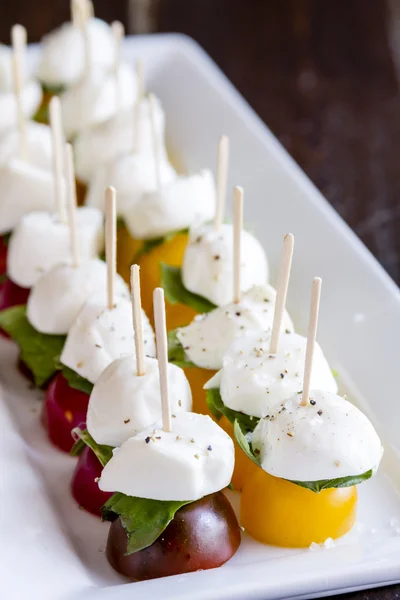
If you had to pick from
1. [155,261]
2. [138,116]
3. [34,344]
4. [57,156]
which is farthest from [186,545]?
[138,116]

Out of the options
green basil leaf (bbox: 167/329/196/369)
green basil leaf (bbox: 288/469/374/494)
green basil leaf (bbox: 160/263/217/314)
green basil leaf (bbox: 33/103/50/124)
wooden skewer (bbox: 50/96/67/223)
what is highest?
wooden skewer (bbox: 50/96/67/223)

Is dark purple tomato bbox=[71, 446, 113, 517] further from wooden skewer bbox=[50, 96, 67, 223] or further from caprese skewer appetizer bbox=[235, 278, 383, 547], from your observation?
wooden skewer bbox=[50, 96, 67, 223]

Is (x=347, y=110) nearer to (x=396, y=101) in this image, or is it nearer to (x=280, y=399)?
(x=396, y=101)

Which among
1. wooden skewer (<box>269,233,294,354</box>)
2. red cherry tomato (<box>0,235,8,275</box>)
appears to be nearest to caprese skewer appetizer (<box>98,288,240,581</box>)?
wooden skewer (<box>269,233,294,354</box>)

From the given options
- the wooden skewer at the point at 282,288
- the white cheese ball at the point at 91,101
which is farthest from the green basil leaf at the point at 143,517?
the white cheese ball at the point at 91,101

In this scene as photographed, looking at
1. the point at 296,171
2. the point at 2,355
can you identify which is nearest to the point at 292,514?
the point at 2,355

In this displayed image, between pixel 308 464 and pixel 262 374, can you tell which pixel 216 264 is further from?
pixel 308 464
